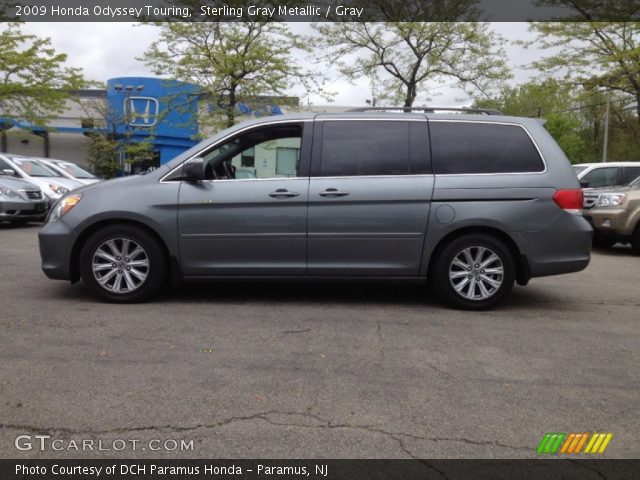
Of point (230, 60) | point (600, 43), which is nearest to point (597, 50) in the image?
point (600, 43)

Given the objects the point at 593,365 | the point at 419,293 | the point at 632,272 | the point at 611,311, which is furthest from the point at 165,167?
the point at 632,272

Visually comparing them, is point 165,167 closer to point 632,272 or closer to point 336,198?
point 336,198

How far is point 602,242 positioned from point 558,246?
21.2 ft

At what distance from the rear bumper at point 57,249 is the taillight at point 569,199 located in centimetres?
464

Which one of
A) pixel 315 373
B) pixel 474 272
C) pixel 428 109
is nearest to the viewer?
pixel 315 373

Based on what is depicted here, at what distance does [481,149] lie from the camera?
5.72 meters

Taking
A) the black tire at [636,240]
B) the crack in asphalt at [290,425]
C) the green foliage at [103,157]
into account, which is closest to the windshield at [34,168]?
the crack in asphalt at [290,425]

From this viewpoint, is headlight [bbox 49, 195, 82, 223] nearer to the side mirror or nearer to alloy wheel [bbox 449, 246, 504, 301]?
the side mirror

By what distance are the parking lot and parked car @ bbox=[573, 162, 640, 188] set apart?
6.78 meters

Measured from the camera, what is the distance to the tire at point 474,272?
18.4 feet

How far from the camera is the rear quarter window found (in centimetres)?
569

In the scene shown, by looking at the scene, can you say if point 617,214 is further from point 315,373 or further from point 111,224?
point 111,224

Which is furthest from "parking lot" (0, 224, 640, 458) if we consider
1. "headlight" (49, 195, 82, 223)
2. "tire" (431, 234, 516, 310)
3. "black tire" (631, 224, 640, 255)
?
"black tire" (631, 224, 640, 255)

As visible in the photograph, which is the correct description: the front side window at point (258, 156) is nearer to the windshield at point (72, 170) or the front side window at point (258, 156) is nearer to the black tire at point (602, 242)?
the black tire at point (602, 242)
